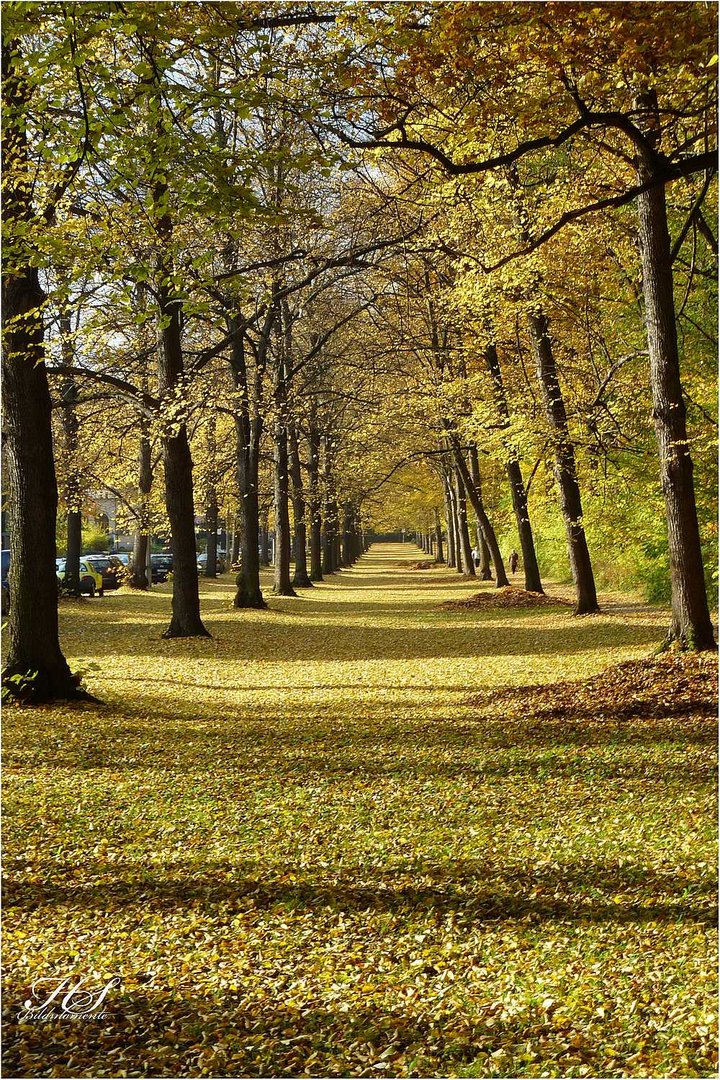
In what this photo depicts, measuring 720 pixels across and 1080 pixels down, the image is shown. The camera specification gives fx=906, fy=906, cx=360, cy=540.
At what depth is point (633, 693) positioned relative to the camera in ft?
32.3

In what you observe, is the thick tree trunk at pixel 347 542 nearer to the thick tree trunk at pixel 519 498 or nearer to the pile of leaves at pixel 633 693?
the thick tree trunk at pixel 519 498

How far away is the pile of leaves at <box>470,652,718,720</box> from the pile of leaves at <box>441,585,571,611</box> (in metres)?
10.7

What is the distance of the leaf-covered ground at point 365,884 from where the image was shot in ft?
11.8

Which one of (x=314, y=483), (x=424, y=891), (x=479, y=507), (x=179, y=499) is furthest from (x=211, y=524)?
(x=424, y=891)

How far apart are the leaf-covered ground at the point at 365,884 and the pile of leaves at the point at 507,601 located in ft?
39.0

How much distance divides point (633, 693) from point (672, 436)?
3397mm

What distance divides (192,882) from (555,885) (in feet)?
6.81

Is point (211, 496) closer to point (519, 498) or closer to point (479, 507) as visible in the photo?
point (479, 507)

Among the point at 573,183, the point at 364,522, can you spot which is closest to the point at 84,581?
the point at 573,183

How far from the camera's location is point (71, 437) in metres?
26.1

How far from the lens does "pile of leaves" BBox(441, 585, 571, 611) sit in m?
22.6

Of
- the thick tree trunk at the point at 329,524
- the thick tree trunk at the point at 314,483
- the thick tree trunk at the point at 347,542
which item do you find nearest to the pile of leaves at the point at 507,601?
the thick tree trunk at the point at 314,483

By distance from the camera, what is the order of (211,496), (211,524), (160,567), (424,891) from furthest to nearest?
(160,567)
(211,524)
(211,496)
(424,891)

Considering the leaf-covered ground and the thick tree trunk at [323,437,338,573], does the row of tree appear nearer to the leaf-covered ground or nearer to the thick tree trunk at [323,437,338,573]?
the leaf-covered ground
